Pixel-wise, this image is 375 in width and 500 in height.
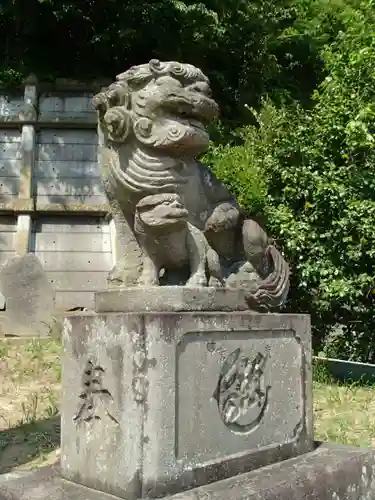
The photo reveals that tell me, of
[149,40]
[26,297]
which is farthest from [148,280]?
[149,40]

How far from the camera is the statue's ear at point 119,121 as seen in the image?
2.86 m

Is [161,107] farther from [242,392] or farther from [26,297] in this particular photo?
[26,297]

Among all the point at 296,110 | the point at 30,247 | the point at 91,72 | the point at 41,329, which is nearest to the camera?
the point at 296,110

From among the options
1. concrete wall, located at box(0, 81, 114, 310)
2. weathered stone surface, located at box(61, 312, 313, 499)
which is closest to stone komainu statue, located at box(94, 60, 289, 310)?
weathered stone surface, located at box(61, 312, 313, 499)

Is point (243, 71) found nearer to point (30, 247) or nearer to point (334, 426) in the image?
point (30, 247)

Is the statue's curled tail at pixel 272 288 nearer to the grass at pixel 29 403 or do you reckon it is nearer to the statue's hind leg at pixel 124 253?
the statue's hind leg at pixel 124 253

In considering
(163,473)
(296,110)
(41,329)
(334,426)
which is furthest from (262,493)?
(41,329)

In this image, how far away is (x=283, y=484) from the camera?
259 centimetres

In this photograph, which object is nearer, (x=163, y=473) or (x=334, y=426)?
(x=163, y=473)

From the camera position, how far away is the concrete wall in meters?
9.84

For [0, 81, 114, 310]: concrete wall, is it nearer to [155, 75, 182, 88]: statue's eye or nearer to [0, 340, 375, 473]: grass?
[0, 340, 375, 473]: grass

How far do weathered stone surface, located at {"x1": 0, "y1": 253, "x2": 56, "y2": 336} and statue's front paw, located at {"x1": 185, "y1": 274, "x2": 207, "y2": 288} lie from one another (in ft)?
20.5

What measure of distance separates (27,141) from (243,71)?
473cm

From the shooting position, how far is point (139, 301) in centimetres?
266
